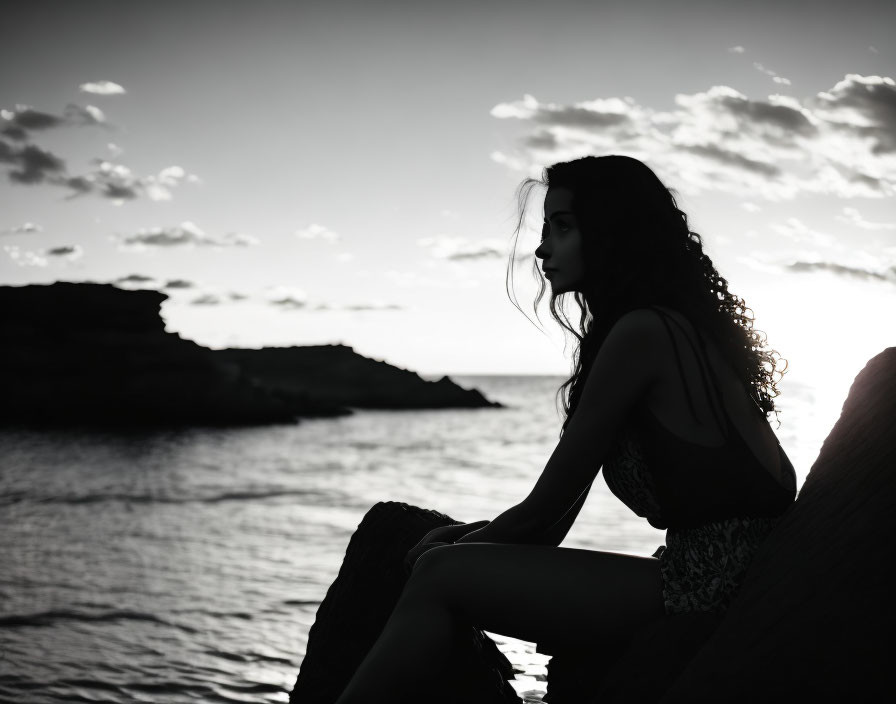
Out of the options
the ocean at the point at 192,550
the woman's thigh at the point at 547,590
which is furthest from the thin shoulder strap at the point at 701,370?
the ocean at the point at 192,550

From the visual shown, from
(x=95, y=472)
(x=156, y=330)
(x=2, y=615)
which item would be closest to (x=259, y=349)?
(x=156, y=330)

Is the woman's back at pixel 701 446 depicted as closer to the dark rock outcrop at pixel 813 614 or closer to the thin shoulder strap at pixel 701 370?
the thin shoulder strap at pixel 701 370

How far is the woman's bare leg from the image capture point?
1994mm

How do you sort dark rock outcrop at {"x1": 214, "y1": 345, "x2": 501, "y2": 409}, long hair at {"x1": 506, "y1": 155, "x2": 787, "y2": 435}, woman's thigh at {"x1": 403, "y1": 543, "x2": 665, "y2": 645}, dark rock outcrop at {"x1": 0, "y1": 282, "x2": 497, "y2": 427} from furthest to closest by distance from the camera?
dark rock outcrop at {"x1": 214, "y1": 345, "x2": 501, "y2": 409} < dark rock outcrop at {"x1": 0, "y1": 282, "x2": 497, "y2": 427} < long hair at {"x1": 506, "y1": 155, "x2": 787, "y2": 435} < woman's thigh at {"x1": 403, "y1": 543, "x2": 665, "y2": 645}

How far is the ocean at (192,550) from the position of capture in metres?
5.48

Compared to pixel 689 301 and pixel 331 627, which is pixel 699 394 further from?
pixel 331 627

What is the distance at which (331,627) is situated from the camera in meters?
3.44

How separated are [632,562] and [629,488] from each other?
0.80ft

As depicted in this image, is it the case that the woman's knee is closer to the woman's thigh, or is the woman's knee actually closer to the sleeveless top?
the woman's thigh

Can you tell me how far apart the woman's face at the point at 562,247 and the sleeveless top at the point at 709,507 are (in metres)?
0.45

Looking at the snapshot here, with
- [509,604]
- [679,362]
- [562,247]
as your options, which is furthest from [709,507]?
[562,247]

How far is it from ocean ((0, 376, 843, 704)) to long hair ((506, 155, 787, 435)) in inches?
122

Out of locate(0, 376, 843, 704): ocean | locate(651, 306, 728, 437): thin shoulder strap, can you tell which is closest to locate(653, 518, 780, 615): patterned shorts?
locate(651, 306, 728, 437): thin shoulder strap

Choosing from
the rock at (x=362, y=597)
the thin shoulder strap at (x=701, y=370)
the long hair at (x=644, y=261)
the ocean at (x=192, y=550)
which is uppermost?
the long hair at (x=644, y=261)
